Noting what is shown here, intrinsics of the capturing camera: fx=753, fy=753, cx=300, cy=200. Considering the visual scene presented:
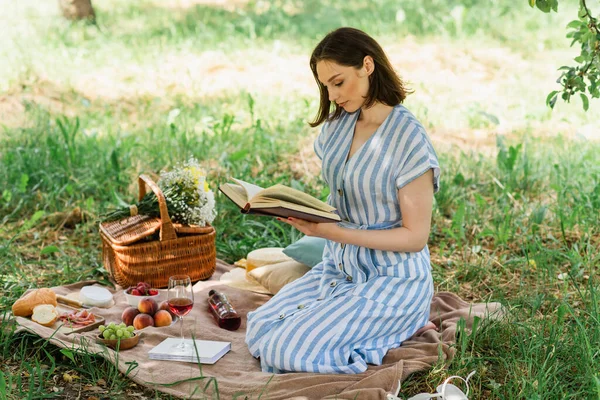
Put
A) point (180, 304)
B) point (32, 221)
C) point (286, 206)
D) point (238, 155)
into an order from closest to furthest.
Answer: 1. point (286, 206)
2. point (180, 304)
3. point (32, 221)
4. point (238, 155)

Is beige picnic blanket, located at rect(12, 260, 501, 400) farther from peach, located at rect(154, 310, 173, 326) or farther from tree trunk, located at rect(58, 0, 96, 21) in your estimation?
tree trunk, located at rect(58, 0, 96, 21)

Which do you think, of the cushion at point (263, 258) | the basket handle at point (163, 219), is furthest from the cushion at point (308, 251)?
the basket handle at point (163, 219)

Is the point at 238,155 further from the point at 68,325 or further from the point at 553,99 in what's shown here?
the point at 553,99

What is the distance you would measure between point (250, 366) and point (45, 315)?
1.18 meters

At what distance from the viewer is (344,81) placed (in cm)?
357

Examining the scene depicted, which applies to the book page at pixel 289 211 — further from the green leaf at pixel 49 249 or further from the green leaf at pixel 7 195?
the green leaf at pixel 7 195

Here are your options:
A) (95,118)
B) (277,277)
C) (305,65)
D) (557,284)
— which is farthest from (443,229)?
(305,65)

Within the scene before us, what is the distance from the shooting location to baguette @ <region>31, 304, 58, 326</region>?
401 cm

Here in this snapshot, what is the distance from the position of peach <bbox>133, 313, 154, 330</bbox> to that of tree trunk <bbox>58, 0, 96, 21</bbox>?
8114mm

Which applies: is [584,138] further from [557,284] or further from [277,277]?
[277,277]

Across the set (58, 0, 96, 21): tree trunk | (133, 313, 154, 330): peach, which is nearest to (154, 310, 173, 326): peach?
(133, 313, 154, 330): peach

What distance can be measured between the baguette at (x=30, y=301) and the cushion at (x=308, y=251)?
1.40m

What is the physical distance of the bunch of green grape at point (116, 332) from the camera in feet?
12.6

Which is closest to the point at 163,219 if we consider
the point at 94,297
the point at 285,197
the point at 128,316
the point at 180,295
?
the point at 94,297
